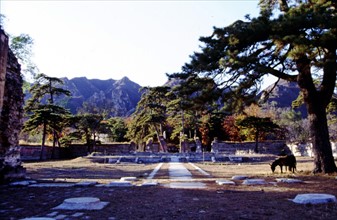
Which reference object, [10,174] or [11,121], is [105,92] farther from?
[10,174]

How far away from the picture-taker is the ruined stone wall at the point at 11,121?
900 centimetres

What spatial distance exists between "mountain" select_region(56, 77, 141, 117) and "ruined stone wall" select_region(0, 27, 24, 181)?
97417mm

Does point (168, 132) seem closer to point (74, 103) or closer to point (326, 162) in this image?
point (326, 162)

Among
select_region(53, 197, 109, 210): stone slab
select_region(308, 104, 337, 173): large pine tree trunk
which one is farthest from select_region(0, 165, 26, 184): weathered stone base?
select_region(308, 104, 337, 173): large pine tree trunk

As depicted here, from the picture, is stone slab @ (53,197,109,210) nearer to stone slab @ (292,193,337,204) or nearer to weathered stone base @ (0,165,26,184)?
stone slab @ (292,193,337,204)

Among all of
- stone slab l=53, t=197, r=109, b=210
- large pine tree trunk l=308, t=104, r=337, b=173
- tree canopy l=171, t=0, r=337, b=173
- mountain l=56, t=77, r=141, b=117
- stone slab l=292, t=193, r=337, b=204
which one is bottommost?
stone slab l=53, t=197, r=109, b=210

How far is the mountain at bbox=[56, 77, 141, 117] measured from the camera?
4498 inches

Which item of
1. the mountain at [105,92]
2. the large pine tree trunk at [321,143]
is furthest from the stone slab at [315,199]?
the mountain at [105,92]

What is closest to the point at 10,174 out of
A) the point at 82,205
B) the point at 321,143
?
the point at 82,205

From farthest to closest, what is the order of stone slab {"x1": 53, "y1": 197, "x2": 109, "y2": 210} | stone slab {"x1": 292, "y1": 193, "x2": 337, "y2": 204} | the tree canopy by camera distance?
the tree canopy → stone slab {"x1": 292, "y1": 193, "x2": 337, "y2": 204} → stone slab {"x1": 53, "y1": 197, "x2": 109, "y2": 210}

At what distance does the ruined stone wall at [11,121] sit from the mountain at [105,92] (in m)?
97.4

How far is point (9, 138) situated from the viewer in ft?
30.4

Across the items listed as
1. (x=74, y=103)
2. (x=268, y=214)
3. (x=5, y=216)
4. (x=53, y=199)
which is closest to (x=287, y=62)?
(x=268, y=214)

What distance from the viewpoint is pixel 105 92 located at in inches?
5030
